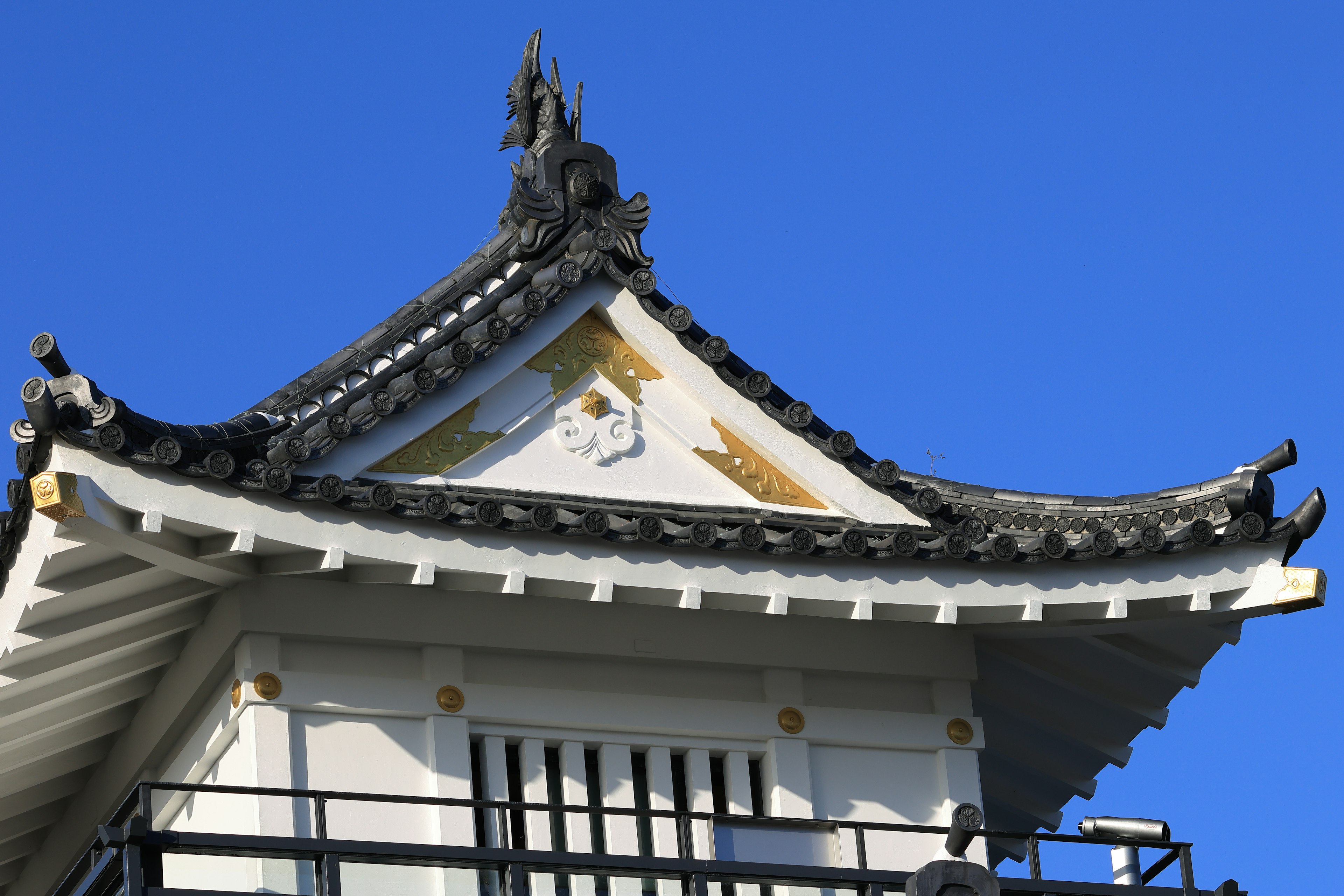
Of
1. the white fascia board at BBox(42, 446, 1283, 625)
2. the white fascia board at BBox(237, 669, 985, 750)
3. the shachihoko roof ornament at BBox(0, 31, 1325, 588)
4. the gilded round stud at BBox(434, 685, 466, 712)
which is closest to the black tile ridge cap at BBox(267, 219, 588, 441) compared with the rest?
the shachihoko roof ornament at BBox(0, 31, 1325, 588)

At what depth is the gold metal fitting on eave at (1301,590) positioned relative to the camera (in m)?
13.2

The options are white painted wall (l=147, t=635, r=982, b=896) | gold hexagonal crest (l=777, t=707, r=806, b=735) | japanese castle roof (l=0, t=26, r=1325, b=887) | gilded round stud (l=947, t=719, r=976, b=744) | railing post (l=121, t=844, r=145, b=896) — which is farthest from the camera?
gilded round stud (l=947, t=719, r=976, b=744)

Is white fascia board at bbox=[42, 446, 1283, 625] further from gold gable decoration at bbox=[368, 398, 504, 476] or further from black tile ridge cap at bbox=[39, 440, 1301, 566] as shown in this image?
gold gable decoration at bbox=[368, 398, 504, 476]

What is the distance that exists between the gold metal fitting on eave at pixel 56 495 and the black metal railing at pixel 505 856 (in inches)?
58.4

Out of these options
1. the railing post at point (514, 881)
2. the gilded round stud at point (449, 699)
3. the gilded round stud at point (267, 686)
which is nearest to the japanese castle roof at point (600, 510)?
the gilded round stud at point (267, 686)

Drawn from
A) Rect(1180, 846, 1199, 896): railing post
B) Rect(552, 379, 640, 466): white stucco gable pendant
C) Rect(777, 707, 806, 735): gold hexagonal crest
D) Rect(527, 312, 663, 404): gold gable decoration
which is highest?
Rect(527, 312, 663, 404): gold gable decoration

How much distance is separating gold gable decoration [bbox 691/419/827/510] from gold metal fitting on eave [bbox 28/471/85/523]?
4.15 meters

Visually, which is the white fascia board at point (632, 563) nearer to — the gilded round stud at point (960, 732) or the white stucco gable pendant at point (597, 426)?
the gilded round stud at point (960, 732)

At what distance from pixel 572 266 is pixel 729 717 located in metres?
3.07

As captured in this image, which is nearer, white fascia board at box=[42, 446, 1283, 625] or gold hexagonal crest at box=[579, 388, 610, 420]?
white fascia board at box=[42, 446, 1283, 625]

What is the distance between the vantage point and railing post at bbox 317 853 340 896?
10914 mm

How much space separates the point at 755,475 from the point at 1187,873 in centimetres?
359

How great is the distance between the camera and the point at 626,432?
1371 centimetres

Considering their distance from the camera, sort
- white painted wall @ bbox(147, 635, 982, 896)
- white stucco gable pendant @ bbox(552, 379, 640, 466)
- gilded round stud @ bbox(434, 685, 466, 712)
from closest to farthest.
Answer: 1. white painted wall @ bbox(147, 635, 982, 896)
2. gilded round stud @ bbox(434, 685, 466, 712)
3. white stucco gable pendant @ bbox(552, 379, 640, 466)
